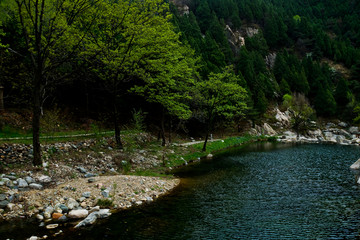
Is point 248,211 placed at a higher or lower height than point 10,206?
lower

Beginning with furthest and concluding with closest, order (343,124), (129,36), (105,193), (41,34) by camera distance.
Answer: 1. (343,124)
2. (129,36)
3. (41,34)
4. (105,193)

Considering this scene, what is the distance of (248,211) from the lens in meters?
13.6

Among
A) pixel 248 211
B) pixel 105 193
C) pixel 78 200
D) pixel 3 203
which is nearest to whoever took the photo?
pixel 3 203

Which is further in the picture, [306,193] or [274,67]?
[274,67]

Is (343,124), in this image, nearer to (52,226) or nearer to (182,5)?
(52,226)

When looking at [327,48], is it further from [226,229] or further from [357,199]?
[226,229]

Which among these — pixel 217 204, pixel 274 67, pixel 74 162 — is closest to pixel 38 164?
pixel 74 162

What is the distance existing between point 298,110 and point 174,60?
59.0 meters

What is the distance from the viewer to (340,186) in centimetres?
1841

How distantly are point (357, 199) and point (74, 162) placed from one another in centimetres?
2003

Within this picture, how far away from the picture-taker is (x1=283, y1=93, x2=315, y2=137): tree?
6618cm

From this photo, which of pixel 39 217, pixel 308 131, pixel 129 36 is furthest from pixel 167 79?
pixel 308 131

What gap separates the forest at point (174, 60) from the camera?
20.7 meters

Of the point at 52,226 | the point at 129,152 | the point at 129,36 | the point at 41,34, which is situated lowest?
the point at 52,226
